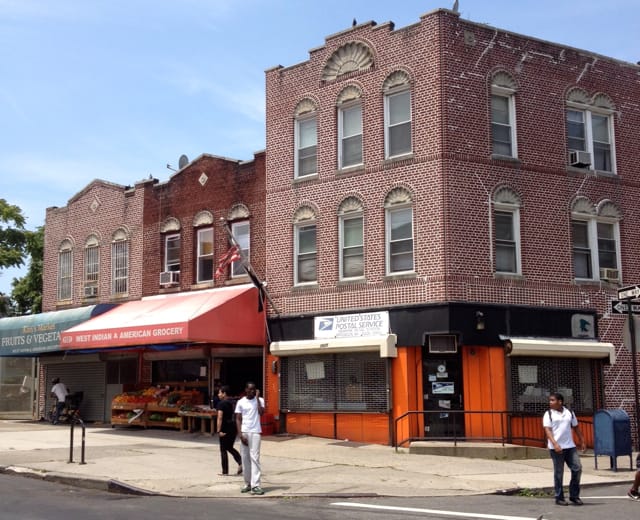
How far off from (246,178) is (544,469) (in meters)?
→ 12.5

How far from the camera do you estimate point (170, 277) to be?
26531 mm

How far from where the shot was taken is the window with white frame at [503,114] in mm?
21328

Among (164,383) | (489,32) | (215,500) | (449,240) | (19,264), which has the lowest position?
(215,500)

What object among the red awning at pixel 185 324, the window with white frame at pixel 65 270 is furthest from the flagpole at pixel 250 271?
the window with white frame at pixel 65 270

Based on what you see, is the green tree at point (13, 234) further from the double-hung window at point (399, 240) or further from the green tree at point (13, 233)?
the double-hung window at point (399, 240)

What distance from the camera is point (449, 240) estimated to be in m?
19.9

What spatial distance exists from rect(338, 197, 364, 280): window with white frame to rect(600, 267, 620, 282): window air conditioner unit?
6.49 metres

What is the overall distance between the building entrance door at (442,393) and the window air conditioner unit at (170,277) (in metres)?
9.59

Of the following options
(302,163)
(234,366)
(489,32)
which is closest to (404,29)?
(489,32)

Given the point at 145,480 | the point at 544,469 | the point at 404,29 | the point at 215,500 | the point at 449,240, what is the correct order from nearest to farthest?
the point at 215,500
the point at 145,480
the point at 544,469
the point at 449,240
the point at 404,29

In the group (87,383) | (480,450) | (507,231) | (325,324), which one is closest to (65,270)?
(87,383)

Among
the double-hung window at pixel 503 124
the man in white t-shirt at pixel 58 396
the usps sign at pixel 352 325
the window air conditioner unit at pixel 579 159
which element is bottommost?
the man in white t-shirt at pixel 58 396

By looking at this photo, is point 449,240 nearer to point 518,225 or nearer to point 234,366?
point 518,225

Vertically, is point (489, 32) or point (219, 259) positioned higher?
point (489, 32)
